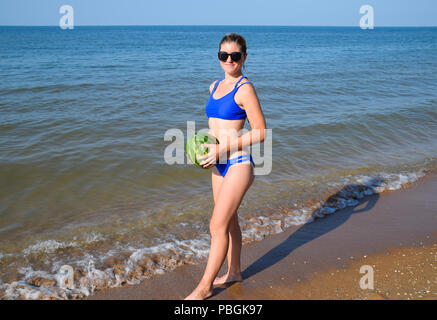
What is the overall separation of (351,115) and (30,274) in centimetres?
997

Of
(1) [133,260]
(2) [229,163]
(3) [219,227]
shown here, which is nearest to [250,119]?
(2) [229,163]

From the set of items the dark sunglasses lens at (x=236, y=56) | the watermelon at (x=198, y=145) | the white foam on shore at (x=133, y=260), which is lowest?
the white foam on shore at (x=133, y=260)

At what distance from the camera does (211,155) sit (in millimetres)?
2914

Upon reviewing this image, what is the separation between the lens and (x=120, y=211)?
210 inches

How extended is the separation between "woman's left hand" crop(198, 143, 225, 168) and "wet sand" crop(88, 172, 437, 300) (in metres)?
1.39

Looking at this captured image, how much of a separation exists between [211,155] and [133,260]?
188 cm

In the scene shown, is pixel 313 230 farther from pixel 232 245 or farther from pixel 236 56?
pixel 236 56

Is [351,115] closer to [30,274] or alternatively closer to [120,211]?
[120,211]

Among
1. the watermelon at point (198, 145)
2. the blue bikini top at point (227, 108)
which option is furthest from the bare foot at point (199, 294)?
the blue bikini top at point (227, 108)

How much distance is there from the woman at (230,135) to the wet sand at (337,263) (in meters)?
0.76

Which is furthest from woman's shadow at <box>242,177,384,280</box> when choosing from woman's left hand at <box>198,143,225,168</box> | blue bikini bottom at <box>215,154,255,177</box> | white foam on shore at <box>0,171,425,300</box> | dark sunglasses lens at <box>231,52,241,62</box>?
dark sunglasses lens at <box>231,52,241,62</box>

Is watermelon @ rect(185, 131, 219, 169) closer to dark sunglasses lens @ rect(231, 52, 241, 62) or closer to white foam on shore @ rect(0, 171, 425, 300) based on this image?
dark sunglasses lens @ rect(231, 52, 241, 62)

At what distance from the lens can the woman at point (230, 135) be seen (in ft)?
9.27

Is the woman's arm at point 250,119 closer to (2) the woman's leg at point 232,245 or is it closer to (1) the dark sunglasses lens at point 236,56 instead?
(1) the dark sunglasses lens at point 236,56
